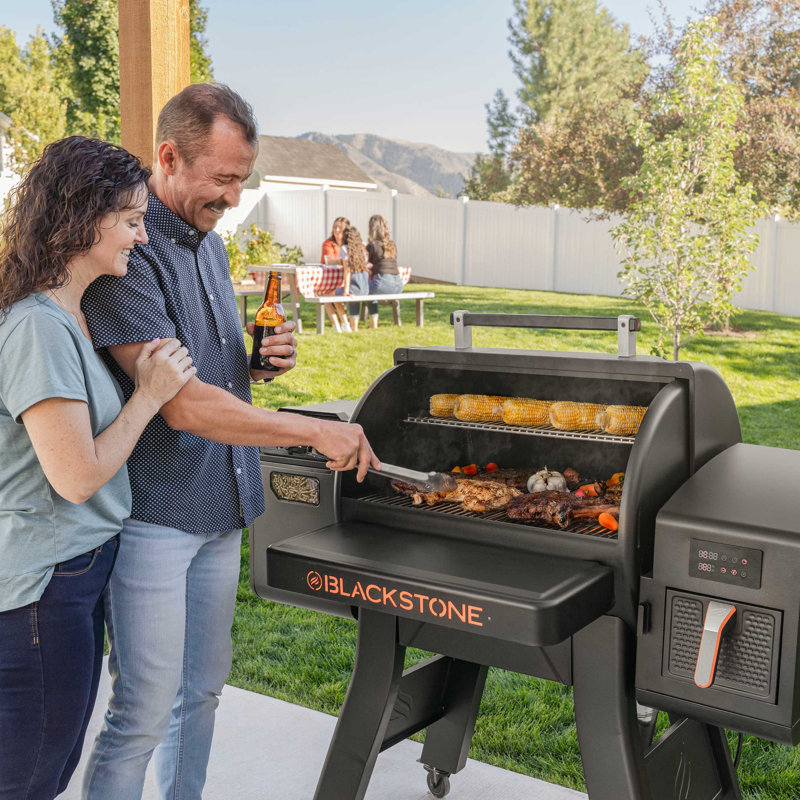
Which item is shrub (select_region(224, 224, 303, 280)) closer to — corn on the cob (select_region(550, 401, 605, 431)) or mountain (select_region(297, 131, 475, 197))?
corn on the cob (select_region(550, 401, 605, 431))

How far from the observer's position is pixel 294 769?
2.60m

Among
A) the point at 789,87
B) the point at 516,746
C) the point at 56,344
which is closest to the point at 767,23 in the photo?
the point at 789,87

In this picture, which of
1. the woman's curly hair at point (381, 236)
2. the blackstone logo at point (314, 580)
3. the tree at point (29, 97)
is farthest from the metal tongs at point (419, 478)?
the tree at point (29, 97)

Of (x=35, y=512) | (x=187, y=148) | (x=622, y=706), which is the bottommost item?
(x=622, y=706)

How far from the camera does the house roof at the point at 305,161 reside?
2723cm

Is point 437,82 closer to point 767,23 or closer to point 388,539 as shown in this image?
point 767,23

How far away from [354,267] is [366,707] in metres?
8.48

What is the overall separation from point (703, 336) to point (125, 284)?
29.9 feet

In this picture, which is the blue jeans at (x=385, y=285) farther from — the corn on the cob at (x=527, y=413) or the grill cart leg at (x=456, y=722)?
the corn on the cob at (x=527, y=413)

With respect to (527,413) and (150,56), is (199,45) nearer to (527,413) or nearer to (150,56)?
(150,56)

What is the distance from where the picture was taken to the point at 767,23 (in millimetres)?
13648

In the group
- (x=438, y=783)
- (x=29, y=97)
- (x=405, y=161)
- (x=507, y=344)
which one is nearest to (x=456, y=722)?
(x=438, y=783)

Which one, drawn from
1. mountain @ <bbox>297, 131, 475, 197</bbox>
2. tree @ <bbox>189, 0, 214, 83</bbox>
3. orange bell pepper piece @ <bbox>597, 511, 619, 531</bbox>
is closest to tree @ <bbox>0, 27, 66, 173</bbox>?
tree @ <bbox>189, 0, 214, 83</bbox>

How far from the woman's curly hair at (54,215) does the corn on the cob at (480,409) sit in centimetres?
98
